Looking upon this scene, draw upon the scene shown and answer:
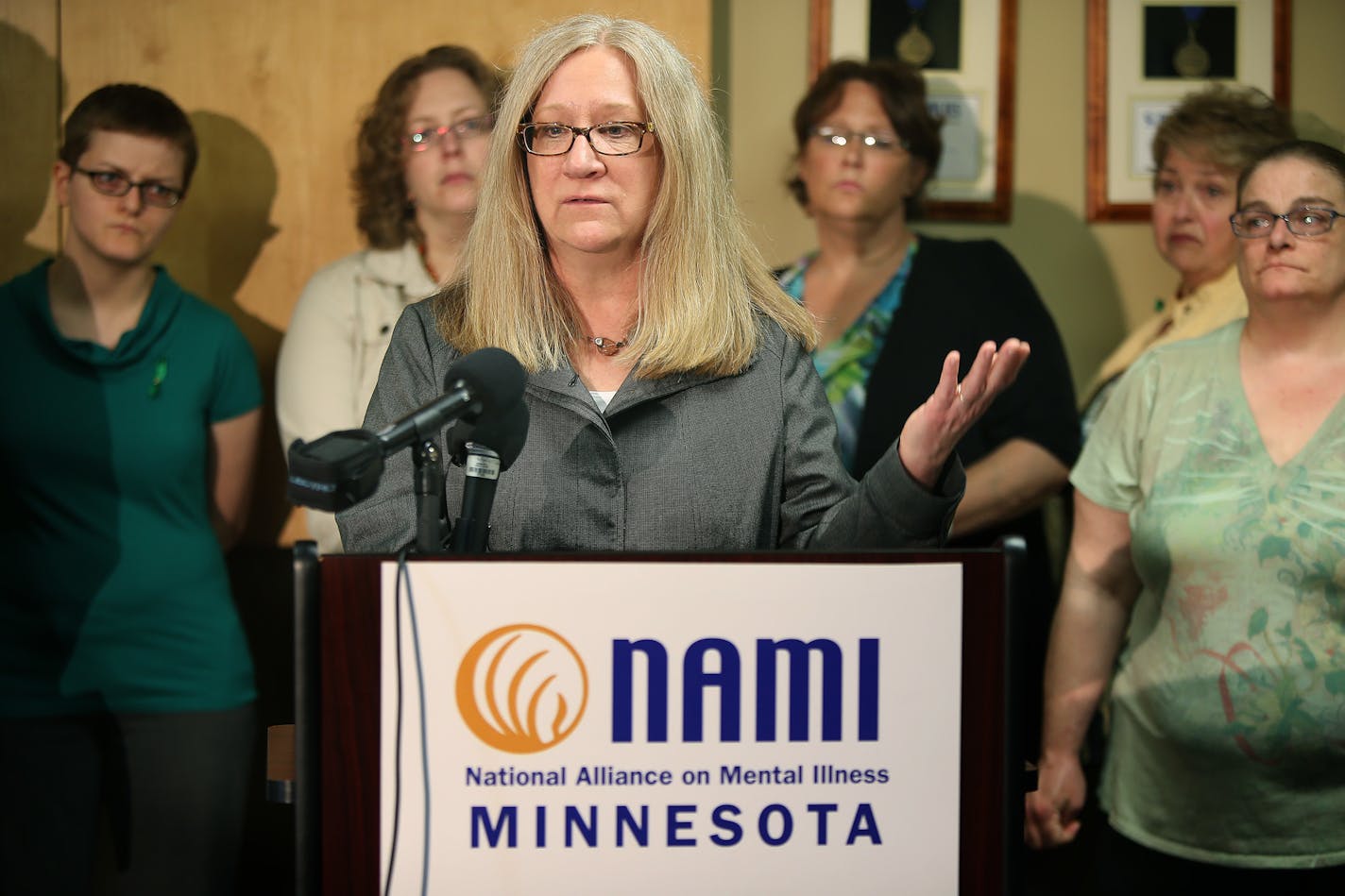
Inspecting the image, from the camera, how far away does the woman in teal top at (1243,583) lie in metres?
2.32

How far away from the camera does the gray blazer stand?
6.06 ft

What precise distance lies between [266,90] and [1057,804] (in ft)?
8.76

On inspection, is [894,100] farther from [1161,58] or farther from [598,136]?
[598,136]

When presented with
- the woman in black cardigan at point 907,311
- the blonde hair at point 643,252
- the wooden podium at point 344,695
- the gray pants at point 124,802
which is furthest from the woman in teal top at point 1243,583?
the gray pants at point 124,802

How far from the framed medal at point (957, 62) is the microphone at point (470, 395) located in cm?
273

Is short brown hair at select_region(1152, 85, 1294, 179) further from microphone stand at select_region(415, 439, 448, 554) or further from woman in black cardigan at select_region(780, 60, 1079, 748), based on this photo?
microphone stand at select_region(415, 439, 448, 554)

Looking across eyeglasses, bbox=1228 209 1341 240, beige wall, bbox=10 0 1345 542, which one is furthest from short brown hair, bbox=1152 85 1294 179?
beige wall, bbox=10 0 1345 542

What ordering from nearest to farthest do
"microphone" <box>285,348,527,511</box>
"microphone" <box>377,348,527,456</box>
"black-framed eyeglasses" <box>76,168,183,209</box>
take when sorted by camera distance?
"microphone" <box>285,348,527,511</box> → "microphone" <box>377,348,527,456</box> → "black-framed eyeglasses" <box>76,168,183,209</box>

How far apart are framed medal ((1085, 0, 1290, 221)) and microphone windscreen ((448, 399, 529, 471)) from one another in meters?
3.09

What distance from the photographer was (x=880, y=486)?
1.69m

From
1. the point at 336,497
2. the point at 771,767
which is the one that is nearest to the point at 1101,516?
the point at 771,767

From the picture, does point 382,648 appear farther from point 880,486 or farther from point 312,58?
point 312,58

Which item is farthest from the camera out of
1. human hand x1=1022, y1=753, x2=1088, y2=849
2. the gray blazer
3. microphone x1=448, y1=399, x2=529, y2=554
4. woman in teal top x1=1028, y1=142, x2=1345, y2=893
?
human hand x1=1022, y1=753, x2=1088, y2=849

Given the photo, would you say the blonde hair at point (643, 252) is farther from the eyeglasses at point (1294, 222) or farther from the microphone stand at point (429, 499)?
the eyeglasses at point (1294, 222)
